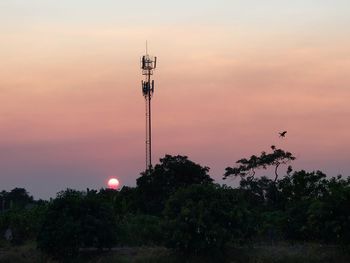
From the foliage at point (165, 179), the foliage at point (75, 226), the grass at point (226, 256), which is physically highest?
the foliage at point (165, 179)

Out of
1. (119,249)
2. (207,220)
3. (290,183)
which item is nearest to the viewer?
(207,220)

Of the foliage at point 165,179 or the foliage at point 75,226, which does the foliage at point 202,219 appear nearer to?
the foliage at point 75,226

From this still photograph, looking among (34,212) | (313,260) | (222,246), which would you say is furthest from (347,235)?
(34,212)

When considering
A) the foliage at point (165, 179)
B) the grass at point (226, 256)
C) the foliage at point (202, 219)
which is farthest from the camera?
the foliage at point (165, 179)

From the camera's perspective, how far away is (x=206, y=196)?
2178 cm

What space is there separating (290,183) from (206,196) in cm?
943

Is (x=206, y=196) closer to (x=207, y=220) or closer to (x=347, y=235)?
(x=207, y=220)

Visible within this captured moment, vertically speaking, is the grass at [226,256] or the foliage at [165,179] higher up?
the foliage at [165,179]

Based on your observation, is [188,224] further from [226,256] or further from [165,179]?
[165,179]

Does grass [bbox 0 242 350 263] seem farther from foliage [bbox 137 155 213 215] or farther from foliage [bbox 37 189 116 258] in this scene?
foliage [bbox 137 155 213 215]

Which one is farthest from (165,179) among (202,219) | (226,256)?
(202,219)

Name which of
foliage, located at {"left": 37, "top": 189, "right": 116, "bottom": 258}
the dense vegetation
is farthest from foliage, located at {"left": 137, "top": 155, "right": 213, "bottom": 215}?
foliage, located at {"left": 37, "top": 189, "right": 116, "bottom": 258}

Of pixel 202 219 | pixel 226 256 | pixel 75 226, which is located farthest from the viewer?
pixel 226 256

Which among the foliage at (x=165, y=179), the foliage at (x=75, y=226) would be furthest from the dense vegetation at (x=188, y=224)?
the foliage at (x=165, y=179)
